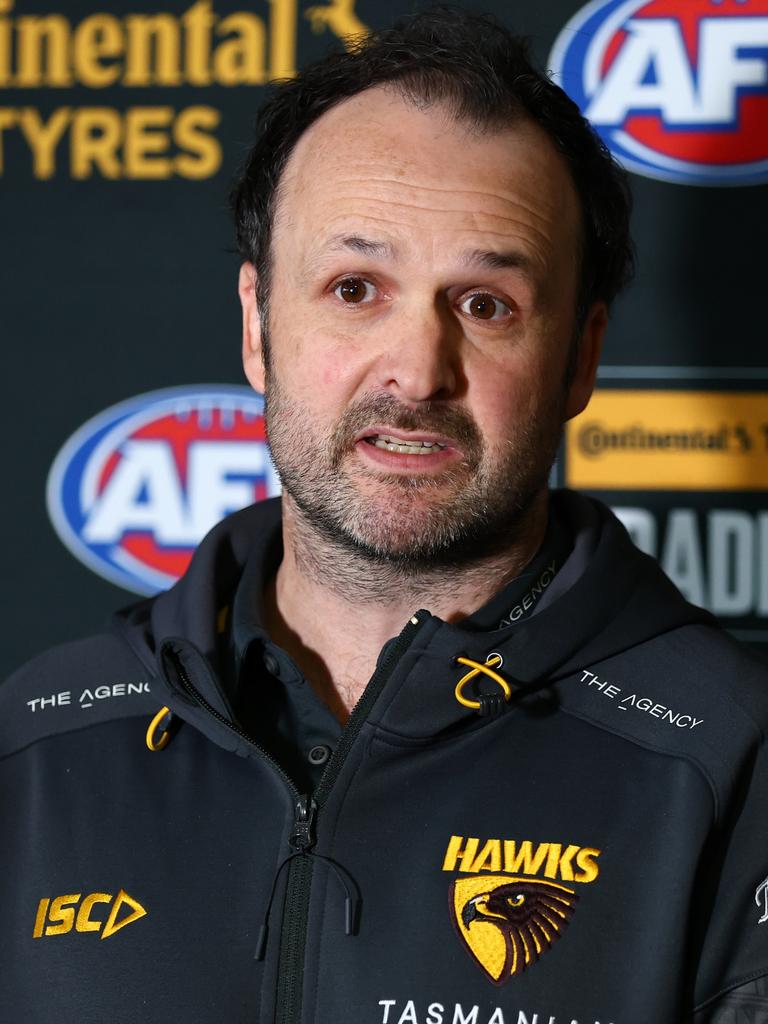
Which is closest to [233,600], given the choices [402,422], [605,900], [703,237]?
[402,422]

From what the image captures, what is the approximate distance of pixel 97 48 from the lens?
1.77 metres

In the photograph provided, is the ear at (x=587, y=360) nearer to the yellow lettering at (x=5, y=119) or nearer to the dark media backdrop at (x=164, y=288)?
the dark media backdrop at (x=164, y=288)

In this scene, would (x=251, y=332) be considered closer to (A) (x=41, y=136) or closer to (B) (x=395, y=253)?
(B) (x=395, y=253)

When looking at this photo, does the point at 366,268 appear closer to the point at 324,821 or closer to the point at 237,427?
the point at 324,821

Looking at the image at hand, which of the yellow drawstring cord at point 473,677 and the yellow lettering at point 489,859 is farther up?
the yellow drawstring cord at point 473,677

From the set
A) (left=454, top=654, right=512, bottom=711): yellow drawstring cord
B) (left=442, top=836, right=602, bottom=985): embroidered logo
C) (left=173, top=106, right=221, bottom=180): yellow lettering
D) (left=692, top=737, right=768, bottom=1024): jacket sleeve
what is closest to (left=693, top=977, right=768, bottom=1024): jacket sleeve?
(left=692, top=737, right=768, bottom=1024): jacket sleeve

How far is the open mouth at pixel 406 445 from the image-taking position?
3.84ft

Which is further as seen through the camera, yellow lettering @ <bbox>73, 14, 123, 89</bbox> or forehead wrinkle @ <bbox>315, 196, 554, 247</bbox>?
yellow lettering @ <bbox>73, 14, 123, 89</bbox>

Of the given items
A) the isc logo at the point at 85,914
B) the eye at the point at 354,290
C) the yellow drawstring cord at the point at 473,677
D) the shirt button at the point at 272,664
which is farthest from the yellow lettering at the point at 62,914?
the eye at the point at 354,290

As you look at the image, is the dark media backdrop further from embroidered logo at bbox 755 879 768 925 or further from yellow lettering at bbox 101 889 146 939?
yellow lettering at bbox 101 889 146 939

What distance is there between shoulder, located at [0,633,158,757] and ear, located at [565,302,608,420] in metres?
0.50

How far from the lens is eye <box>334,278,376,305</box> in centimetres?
122

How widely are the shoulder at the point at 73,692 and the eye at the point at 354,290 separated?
39cm

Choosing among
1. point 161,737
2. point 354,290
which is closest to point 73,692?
point 161,737
